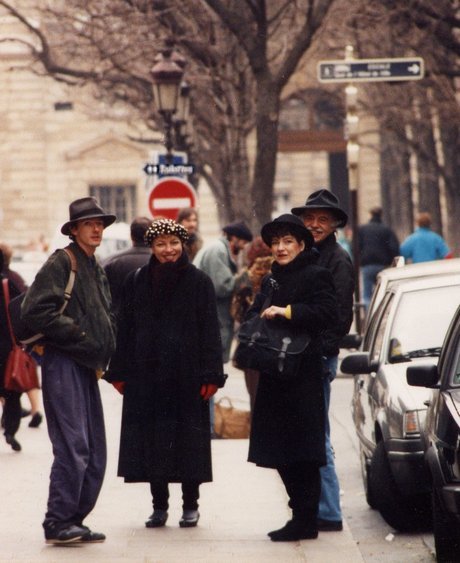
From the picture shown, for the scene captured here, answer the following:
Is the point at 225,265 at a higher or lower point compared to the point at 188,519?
higher

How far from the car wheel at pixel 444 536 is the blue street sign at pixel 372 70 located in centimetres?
1177

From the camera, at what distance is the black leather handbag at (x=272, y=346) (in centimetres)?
831

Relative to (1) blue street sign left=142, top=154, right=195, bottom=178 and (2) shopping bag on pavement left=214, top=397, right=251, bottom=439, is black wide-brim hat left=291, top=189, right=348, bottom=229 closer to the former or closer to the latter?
→ (2) shopping bag on pavement left=214, top=397, right=251, bottom=439

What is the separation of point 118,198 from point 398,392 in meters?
61.7

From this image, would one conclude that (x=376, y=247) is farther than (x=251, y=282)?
Yes

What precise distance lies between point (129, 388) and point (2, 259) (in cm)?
420

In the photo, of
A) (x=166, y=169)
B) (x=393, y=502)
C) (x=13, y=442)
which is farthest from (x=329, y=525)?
(x=166, y=169)

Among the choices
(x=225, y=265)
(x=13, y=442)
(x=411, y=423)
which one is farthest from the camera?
(x=225, y=265)

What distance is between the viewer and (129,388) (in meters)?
8.81

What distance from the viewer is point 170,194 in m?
20.3

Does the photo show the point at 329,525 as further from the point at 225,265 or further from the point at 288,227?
the point at 225,265

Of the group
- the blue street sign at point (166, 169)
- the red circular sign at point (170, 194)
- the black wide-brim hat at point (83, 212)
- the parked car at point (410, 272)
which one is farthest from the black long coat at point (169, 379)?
the blue street sign at point (166, 169)

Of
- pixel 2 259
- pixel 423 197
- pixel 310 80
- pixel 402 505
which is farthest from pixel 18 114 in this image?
pixel 402 505

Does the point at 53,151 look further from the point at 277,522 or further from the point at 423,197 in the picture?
the point at 277,522
